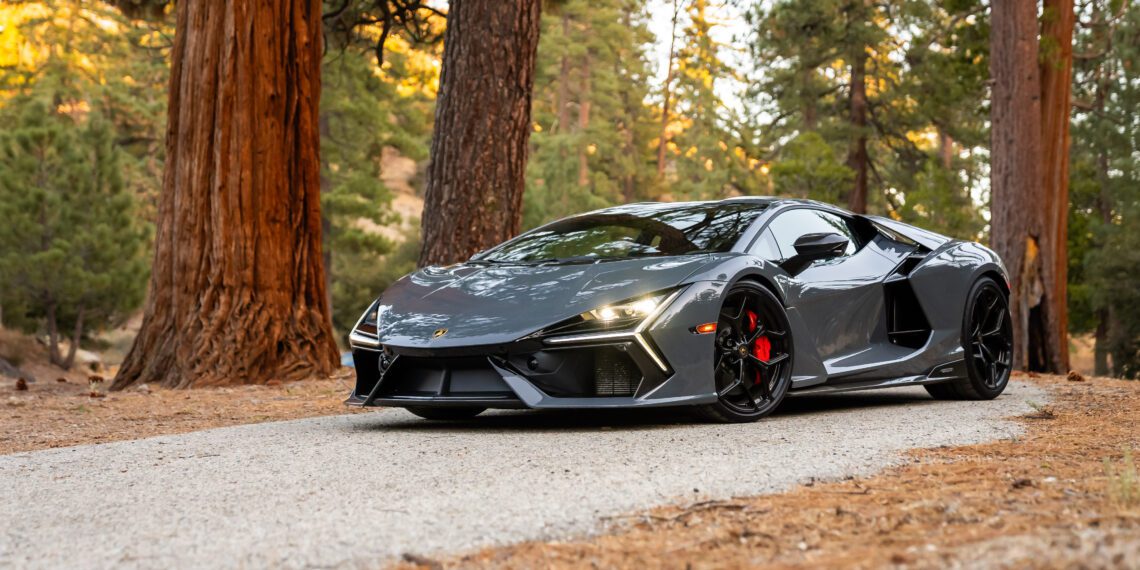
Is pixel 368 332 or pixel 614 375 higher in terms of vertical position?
pixel 368 332

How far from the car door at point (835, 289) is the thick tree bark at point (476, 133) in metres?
3.48

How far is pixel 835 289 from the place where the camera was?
272 inches

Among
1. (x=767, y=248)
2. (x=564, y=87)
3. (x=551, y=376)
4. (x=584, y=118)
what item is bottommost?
(x=551, y=376)

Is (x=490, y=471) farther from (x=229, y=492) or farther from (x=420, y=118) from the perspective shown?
(x=420, y=118)

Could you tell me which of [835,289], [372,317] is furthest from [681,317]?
[372,317]

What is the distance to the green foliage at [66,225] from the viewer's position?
25031 millimetres

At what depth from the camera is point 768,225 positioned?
6801 mm

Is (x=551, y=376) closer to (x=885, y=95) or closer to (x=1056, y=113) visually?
(x=1056, y=113)

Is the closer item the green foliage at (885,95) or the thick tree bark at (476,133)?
the thick tree bark at (476,133)

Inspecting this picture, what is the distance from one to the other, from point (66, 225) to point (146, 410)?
19.3 meters

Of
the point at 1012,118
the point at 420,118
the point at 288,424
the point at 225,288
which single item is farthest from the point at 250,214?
the point at 420,118

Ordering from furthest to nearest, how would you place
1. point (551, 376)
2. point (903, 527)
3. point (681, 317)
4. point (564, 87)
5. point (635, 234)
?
point (564, 87) → point (635, 234) → point (681, 317) → point (551, 376) → point (903, 527)

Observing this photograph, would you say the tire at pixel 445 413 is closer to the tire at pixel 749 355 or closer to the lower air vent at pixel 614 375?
the lower air vent at pixel 614 375

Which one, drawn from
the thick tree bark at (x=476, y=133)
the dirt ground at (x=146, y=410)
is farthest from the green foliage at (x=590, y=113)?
the dirt ground at (x=146, y=410)
